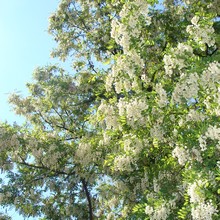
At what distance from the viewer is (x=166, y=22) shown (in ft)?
48.8

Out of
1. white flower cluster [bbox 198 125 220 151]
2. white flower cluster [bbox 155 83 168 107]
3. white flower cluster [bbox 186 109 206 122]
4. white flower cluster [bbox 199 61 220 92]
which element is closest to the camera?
white flower cluster [bbox 198 125 220 151]

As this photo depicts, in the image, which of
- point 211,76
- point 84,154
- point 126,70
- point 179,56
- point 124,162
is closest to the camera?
point 211,76

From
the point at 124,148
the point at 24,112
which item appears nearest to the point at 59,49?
the point at 24,112

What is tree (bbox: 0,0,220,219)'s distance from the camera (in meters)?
8.55

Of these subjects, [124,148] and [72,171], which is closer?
[124,148]

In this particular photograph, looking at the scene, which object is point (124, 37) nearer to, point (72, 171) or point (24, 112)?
point (72, 171)

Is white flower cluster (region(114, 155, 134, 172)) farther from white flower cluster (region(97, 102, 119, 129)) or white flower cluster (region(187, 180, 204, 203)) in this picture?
white flower cluster (region(187, 180, 204, 203))

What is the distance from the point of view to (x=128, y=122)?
9.85 m

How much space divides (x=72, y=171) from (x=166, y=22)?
7311mm

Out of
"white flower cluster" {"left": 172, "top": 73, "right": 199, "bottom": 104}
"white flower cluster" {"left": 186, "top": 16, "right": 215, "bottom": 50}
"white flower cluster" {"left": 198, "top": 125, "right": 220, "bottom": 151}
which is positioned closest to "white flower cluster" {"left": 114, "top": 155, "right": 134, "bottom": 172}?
"white flower cluster" {"left": 172, "top": 73, "right": 199, "bottom": 104}

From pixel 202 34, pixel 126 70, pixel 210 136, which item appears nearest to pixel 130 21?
pixel 126 70

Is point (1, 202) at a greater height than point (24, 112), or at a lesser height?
lesser

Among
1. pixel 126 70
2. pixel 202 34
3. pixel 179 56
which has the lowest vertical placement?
pixel 179 56

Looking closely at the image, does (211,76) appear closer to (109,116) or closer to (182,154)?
(182,154)
